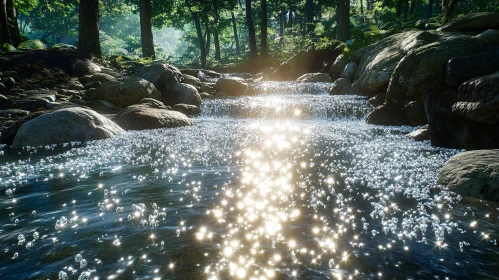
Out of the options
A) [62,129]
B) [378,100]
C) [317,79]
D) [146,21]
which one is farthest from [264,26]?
[62,129]

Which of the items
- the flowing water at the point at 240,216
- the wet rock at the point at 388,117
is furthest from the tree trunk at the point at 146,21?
the wet rock at the point at 388,117

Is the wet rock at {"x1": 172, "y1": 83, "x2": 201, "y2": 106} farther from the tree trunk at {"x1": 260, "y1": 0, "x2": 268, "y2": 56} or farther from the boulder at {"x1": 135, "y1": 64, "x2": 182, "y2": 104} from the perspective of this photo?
the tree trunk at {"x1": 260, "y1": 0, "x2": 268, "y2": 56}

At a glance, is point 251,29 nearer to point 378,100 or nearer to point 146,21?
point 146,21

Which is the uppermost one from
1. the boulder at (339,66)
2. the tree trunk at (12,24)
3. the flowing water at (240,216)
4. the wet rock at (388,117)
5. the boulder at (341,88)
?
the tree trunk at (12,24)

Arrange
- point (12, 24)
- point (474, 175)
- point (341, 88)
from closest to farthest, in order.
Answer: point (474, 175) → point (341, 88) → point (12, 24)

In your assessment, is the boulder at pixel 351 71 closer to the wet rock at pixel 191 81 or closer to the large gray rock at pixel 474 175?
the wet rock at pixel 191 81

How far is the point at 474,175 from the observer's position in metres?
4.57

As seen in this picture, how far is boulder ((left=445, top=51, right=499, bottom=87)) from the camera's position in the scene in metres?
7.72

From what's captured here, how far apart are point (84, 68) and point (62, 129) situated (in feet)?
23.9

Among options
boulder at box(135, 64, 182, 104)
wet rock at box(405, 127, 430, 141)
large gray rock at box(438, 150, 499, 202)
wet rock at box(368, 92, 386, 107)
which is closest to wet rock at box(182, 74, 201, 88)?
boulder at box(135, 64, 182, 104)

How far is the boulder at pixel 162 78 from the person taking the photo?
16172mm

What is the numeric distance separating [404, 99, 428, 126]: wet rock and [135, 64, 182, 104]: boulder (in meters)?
10.8

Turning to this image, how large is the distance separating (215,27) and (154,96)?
2533 cm

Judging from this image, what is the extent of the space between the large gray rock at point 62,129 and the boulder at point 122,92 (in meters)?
3.93
